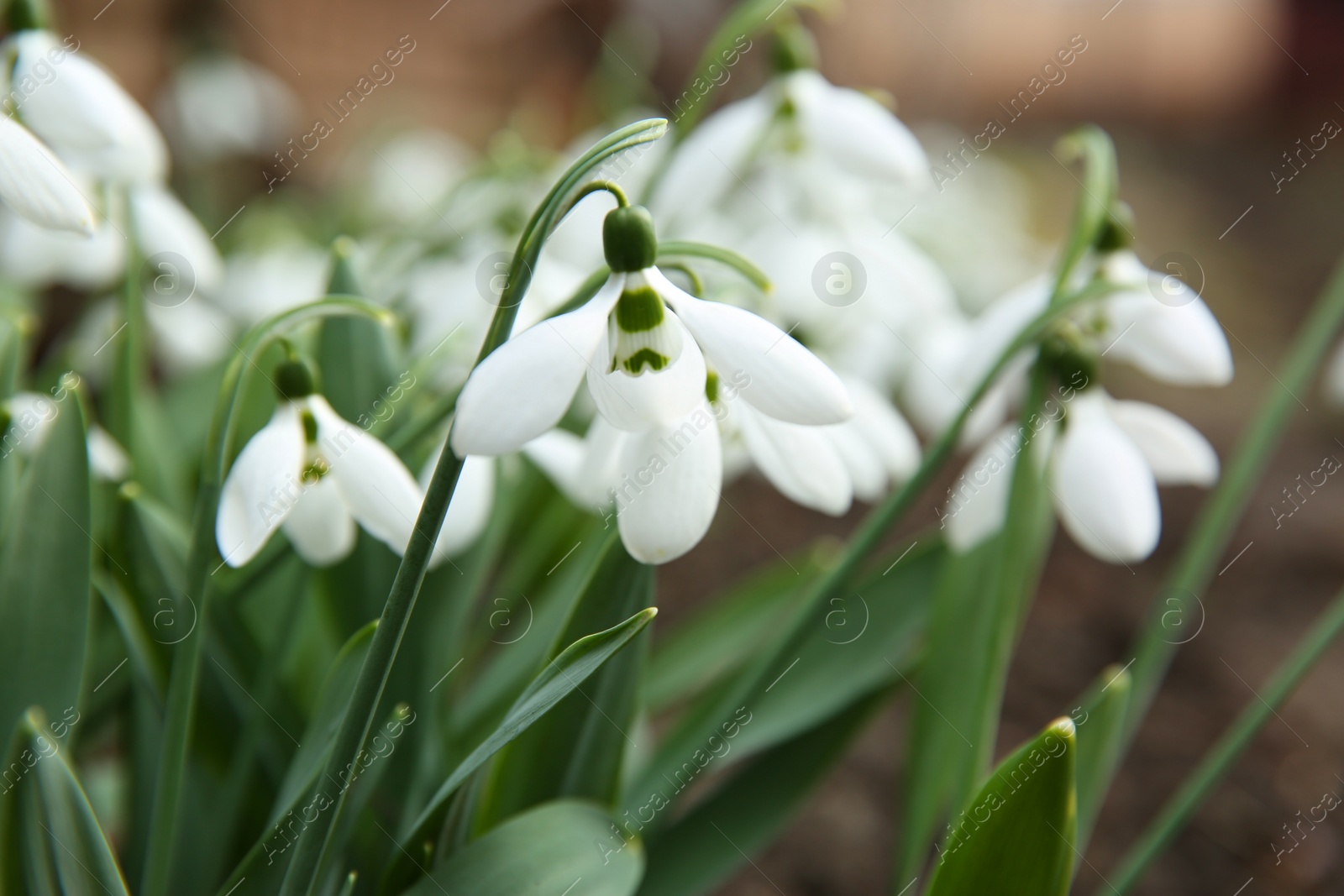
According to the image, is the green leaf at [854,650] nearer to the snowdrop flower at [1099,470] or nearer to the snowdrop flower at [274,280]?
the snowdrop flower at [1099,470]

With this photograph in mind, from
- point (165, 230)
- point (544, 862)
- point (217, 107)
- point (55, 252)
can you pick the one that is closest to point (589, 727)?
point (544, 862)

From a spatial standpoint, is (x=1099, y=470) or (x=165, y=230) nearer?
(x=1099, y=470)

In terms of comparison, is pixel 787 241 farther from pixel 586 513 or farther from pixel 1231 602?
pixel 1231 602

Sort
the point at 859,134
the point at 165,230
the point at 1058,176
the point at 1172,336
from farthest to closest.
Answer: the point at 1058,176
the point at 165,230
the point at 859,134
the point at 1172,336

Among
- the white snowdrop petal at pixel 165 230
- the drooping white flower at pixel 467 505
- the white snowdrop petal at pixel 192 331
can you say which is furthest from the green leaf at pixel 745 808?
the white snowdrop petal at pixel 192 331

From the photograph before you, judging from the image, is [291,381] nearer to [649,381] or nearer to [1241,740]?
[649,381]

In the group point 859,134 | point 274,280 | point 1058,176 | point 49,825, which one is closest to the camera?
point 49,825
